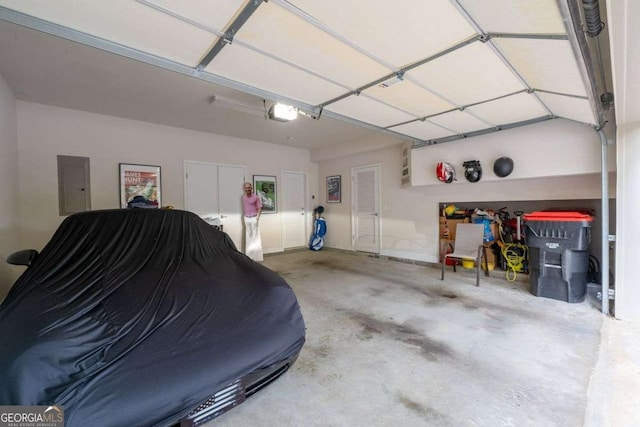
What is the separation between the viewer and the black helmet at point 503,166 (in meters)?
4.05

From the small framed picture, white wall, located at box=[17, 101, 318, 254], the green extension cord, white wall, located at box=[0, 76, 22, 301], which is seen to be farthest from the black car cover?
the small framed picture

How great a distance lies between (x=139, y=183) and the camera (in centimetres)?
516

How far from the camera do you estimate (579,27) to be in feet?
5.10

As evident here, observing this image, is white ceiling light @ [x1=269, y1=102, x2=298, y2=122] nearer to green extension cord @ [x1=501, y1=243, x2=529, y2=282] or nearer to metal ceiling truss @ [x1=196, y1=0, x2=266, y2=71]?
metal ceiling truss @ [x1=196, y1=0, x2=266, y2=71]

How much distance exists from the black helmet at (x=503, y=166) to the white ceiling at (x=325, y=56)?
52cm

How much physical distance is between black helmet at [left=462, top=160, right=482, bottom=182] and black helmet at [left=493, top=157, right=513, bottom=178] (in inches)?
10.9

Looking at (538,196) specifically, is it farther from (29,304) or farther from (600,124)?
(29,304)

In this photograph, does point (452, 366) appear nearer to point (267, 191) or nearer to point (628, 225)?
point (628, 225)

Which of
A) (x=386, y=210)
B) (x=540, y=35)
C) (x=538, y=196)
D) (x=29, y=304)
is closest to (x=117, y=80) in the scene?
(x=29, y=304)

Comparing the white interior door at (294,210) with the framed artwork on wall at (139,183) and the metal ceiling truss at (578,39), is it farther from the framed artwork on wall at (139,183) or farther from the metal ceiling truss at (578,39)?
the metal ceiling truss at (578,39)

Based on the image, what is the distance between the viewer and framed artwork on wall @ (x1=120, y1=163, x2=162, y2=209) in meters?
5.00

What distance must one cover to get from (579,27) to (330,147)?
5822mm

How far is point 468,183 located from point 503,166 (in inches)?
33.3

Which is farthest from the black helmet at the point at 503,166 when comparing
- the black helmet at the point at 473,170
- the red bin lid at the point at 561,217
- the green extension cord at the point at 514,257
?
the green extension cord at the point at 514,257
